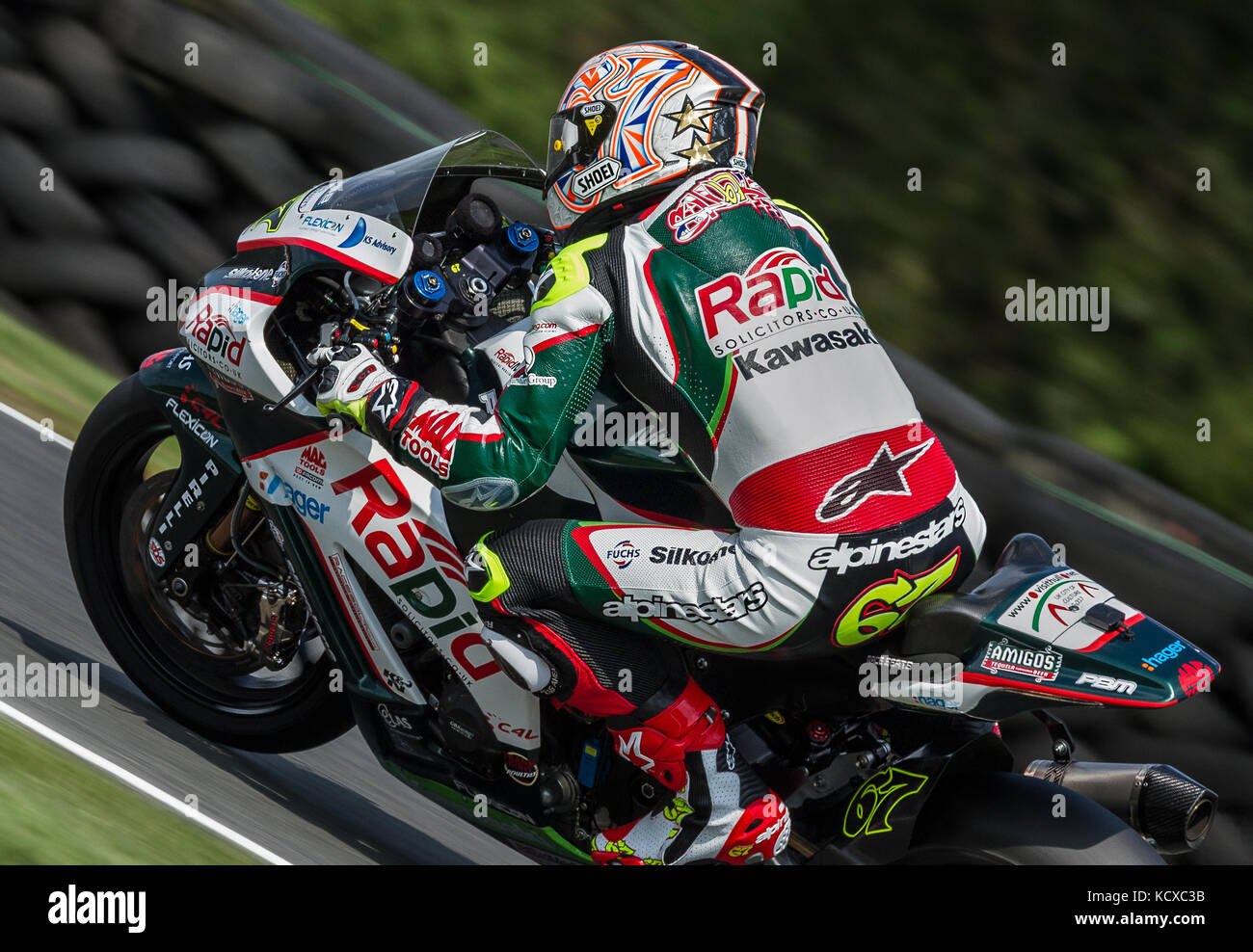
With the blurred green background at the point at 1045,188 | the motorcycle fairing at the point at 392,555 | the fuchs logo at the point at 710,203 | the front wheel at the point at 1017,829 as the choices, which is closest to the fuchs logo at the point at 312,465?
the motorcycle fairing at the point at 392,555

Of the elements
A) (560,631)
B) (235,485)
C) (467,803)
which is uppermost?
(235,485)

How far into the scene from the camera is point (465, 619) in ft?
13.5

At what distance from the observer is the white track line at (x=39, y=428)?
6.39 m

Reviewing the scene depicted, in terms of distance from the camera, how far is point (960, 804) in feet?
11.9

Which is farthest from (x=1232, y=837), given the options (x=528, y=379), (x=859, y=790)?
(x=528, y=379)

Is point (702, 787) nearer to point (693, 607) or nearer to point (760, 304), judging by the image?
point (693, 607)

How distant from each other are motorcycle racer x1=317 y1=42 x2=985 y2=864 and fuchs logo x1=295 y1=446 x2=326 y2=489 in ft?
1.22

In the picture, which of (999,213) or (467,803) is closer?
(467,803)

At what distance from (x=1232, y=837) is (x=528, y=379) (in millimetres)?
3040

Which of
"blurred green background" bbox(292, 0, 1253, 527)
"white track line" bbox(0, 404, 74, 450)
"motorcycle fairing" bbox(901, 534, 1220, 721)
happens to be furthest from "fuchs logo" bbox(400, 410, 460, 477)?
"blurred green background" bbox(292, 0, 1253, 527)

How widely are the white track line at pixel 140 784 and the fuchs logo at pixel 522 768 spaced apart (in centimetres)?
61

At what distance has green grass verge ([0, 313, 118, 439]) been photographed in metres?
6.58

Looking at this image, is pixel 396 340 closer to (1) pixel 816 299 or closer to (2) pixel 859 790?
(1) pixel 816 299

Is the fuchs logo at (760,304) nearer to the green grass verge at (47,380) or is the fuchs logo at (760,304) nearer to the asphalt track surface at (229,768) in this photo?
the asphalt track surface at (229,768)
